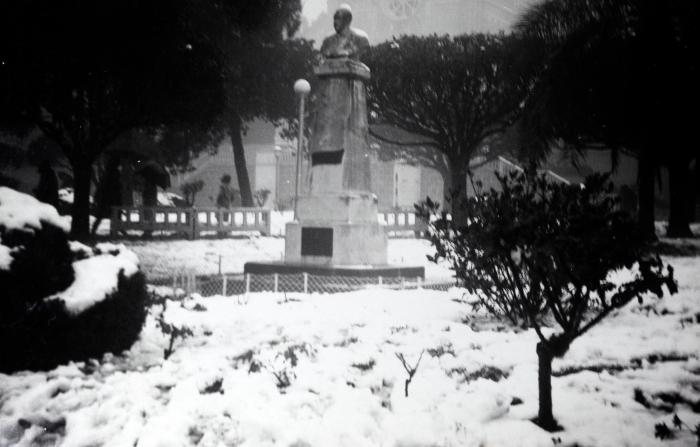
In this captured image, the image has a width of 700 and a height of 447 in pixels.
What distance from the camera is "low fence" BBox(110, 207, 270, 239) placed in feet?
60.2

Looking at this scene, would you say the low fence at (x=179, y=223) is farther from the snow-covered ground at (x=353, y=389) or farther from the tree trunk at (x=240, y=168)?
A: the snow-covered ground at (x=353, y=389)

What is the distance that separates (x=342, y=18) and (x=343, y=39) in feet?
1.43

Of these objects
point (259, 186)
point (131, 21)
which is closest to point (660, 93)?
point (131, 21)

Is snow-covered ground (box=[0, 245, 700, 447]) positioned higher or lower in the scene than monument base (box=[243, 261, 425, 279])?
lower

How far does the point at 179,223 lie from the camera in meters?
18.4

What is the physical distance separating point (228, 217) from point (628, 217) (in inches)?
686

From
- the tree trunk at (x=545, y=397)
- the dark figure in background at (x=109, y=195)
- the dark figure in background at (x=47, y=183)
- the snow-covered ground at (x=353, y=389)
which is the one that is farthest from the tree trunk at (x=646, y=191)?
the dark figure in background at (x=47, y=183)

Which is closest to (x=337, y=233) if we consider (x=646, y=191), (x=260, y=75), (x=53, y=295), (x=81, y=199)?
(x=53, y=295)

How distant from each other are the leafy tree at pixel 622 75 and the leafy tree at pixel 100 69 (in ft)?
31.2

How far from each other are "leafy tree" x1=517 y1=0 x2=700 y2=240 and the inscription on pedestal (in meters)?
7.22

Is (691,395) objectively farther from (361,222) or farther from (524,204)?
(361,222)

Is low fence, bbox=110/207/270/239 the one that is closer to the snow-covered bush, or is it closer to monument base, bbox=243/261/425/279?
monument base, bbox=243/261/425/279

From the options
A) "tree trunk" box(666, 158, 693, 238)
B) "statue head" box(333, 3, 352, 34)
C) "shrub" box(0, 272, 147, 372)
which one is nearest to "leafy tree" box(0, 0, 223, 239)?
"statue head" box(333, 3, 352, 34)

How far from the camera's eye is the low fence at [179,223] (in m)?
18.3
